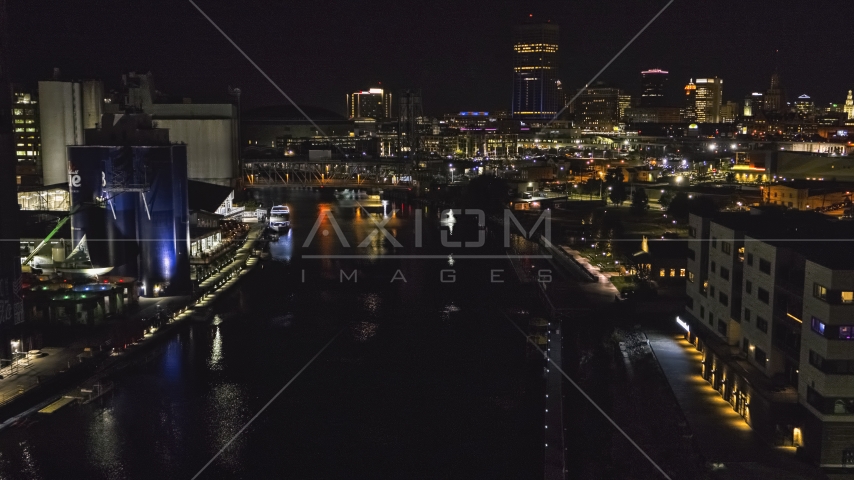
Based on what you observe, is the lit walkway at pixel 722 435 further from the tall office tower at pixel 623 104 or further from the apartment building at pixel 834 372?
the tall office tower at pixel 623 104

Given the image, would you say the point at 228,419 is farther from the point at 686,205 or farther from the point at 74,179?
the point at 686,205

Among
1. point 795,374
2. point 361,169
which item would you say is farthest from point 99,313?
point 361,169

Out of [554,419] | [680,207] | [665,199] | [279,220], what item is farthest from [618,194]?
[554,419]

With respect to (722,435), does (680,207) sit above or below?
above

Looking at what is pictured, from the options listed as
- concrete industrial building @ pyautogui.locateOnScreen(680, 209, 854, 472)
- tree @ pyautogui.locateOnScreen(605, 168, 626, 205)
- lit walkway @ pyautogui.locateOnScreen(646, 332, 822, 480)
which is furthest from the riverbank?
tree @ pyautogui.locateOnScreen(605, 168, 626, 205)

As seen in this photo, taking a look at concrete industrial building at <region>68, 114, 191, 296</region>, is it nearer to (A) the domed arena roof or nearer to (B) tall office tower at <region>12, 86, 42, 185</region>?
(B) tall office tower at <region>12, 86, 42, 185</region>

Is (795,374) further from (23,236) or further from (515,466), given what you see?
(23,236)
